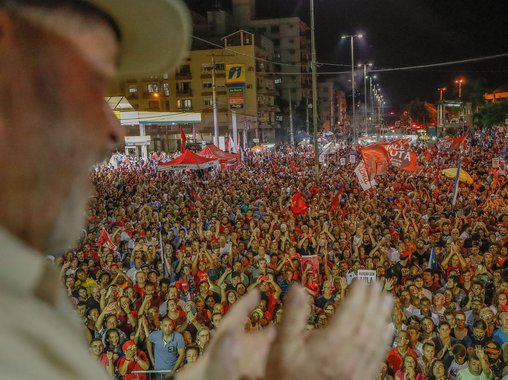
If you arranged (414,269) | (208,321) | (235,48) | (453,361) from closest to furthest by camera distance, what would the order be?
1. (453,361)
2. (208,321)
3. (414,269)
4. (235,48)

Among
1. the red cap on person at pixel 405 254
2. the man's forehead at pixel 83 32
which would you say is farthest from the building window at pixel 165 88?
the man's forehead at pixel 83 32

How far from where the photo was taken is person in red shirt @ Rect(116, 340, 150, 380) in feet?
20.1

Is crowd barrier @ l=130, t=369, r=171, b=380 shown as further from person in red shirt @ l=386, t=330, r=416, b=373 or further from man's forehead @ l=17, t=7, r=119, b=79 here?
man's forehead @ l=17, t=7, r=119, b=79

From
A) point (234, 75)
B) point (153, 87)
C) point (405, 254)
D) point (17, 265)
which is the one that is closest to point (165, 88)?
point (153, 87)

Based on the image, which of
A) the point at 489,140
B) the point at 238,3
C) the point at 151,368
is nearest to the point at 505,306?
the point at 151,368

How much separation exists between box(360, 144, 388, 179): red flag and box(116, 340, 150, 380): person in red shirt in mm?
11870

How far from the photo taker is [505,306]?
21.3 feet

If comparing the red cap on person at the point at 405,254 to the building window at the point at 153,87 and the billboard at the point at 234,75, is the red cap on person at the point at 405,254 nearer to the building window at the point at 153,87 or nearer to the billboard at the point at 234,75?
the billboard at the point at 234,75

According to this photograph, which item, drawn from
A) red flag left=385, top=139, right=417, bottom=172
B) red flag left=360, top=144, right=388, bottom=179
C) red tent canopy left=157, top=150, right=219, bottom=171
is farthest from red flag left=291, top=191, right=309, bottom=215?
red tent canopy left=157, top=150, right=219, bottom=171

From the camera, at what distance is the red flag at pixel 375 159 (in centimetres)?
1692

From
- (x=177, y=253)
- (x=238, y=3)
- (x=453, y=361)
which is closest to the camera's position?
(x=453, y=361)

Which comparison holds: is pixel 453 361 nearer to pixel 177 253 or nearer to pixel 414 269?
pixel 414 269

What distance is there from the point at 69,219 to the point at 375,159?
16.8m

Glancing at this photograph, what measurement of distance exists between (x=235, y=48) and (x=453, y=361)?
6611 centimetres
